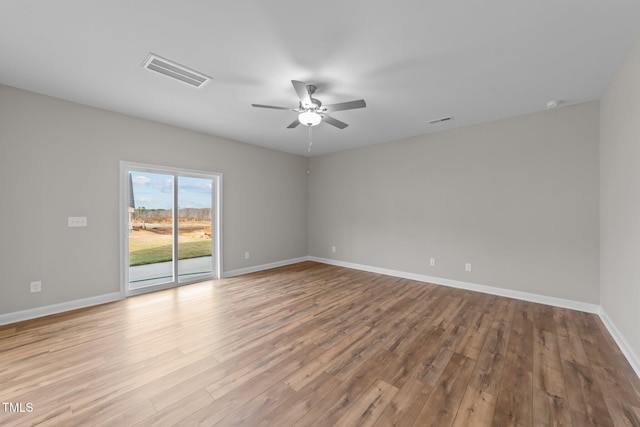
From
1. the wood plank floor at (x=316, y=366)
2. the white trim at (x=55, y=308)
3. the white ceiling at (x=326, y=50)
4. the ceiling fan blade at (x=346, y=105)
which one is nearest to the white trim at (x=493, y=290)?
the wood plank floor at (x=316, y=366)

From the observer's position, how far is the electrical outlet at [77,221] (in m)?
3.28

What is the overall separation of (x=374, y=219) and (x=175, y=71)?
4.22 meters

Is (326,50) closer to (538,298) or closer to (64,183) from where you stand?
(64,183)

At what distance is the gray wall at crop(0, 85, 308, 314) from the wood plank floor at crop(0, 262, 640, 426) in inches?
19.9

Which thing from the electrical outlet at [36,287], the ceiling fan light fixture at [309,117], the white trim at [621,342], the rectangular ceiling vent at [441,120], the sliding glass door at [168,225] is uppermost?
the rectangular ceiling vent at [441,120]

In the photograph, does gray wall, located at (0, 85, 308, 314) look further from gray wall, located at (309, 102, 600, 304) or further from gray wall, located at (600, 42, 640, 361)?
gray wall, located at (600, 42, 640, 361)

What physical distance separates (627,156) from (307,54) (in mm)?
3138

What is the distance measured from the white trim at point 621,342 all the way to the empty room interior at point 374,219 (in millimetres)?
31

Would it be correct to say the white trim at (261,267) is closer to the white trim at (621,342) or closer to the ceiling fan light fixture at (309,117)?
the ceiling fan light fixture at (309,117)

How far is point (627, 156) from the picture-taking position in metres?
2.32

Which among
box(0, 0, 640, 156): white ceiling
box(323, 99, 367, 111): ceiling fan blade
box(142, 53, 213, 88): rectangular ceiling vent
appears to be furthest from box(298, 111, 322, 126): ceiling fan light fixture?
box(142, 53, 213, 88): rectangular ceiling vent

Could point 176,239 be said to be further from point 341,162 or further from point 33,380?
point 341,162

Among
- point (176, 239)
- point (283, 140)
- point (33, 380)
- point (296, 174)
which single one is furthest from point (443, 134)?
point (33, 380)

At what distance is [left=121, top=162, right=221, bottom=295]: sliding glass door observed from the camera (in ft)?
12.7
